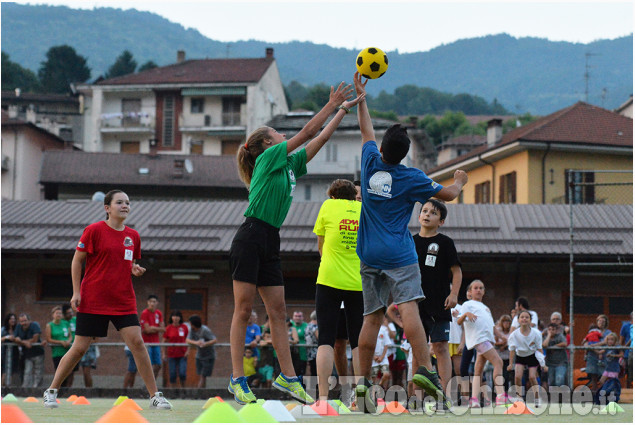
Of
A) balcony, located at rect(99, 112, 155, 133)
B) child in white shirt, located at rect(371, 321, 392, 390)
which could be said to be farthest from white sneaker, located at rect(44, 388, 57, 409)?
balcony, located at rect(99, 112, 155, 133)

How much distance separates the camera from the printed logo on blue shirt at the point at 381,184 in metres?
7.14

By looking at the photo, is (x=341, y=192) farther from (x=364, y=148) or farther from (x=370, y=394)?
(x=370, y=394)

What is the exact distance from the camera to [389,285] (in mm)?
7211

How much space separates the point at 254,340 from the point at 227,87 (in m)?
53.4

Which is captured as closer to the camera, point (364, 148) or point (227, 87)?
point (364, 148)

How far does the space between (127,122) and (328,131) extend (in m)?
70.4

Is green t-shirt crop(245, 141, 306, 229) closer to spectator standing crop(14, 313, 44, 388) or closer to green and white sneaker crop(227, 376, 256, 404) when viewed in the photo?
green and white sneaker crop(227, 376, 256, 404)

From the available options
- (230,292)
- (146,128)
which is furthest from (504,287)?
(146,128)

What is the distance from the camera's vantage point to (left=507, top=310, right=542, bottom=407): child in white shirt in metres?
14.6

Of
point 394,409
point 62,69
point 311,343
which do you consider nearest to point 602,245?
point 311,343

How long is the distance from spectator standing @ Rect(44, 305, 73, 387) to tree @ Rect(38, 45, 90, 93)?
360 feet

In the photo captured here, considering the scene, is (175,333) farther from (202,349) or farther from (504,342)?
(504,342)

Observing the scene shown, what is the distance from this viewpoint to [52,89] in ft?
404

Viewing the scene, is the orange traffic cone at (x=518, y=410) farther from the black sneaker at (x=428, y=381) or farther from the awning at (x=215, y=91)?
the awning at (x=215, y=91)
